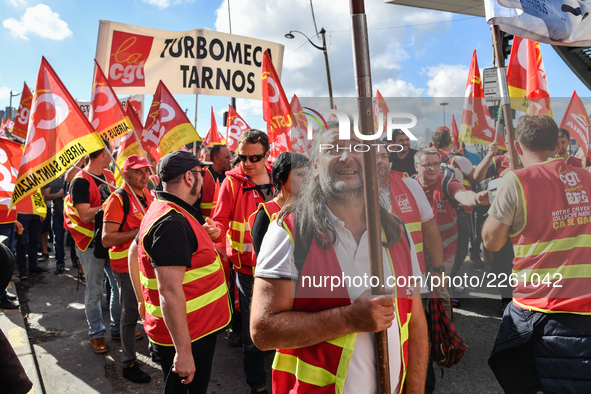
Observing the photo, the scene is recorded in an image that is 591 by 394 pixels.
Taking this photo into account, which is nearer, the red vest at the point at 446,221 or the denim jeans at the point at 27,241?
the red vest at the point at 446,221

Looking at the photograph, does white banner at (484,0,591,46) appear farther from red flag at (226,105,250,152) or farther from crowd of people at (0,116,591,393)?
red flag at (226,105,250,152)

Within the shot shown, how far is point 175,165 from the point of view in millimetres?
2346

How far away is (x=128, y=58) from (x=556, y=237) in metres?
5.41

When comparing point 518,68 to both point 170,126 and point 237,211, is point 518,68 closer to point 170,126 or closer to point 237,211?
point 237,211

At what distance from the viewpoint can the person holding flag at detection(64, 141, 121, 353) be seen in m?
3.98

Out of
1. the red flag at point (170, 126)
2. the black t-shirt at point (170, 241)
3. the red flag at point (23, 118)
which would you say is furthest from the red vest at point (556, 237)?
the red flag at point (23, 118)

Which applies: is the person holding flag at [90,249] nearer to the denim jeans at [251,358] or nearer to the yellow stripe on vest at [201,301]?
the denim jeans at [251,358]

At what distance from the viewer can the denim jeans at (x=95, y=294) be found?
3.98 metres

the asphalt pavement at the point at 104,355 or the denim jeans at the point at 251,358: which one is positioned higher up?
the denim jeans at the point at 251,358

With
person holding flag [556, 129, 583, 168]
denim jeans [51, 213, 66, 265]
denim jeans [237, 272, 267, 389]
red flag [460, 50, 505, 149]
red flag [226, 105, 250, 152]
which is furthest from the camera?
red flag [226, 105, 250, 152]

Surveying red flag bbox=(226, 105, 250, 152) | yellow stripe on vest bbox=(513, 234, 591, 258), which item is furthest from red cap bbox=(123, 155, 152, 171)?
red flag bbox=(226, 105, 250, 152)

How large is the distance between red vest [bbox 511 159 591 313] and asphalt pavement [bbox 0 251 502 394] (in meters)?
0.37

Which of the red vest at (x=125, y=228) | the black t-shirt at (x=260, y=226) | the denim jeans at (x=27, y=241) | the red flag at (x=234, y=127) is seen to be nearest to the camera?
the black t-shirt at (x=260, y=226)

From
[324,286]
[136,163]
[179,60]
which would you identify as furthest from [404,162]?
[179,60]
